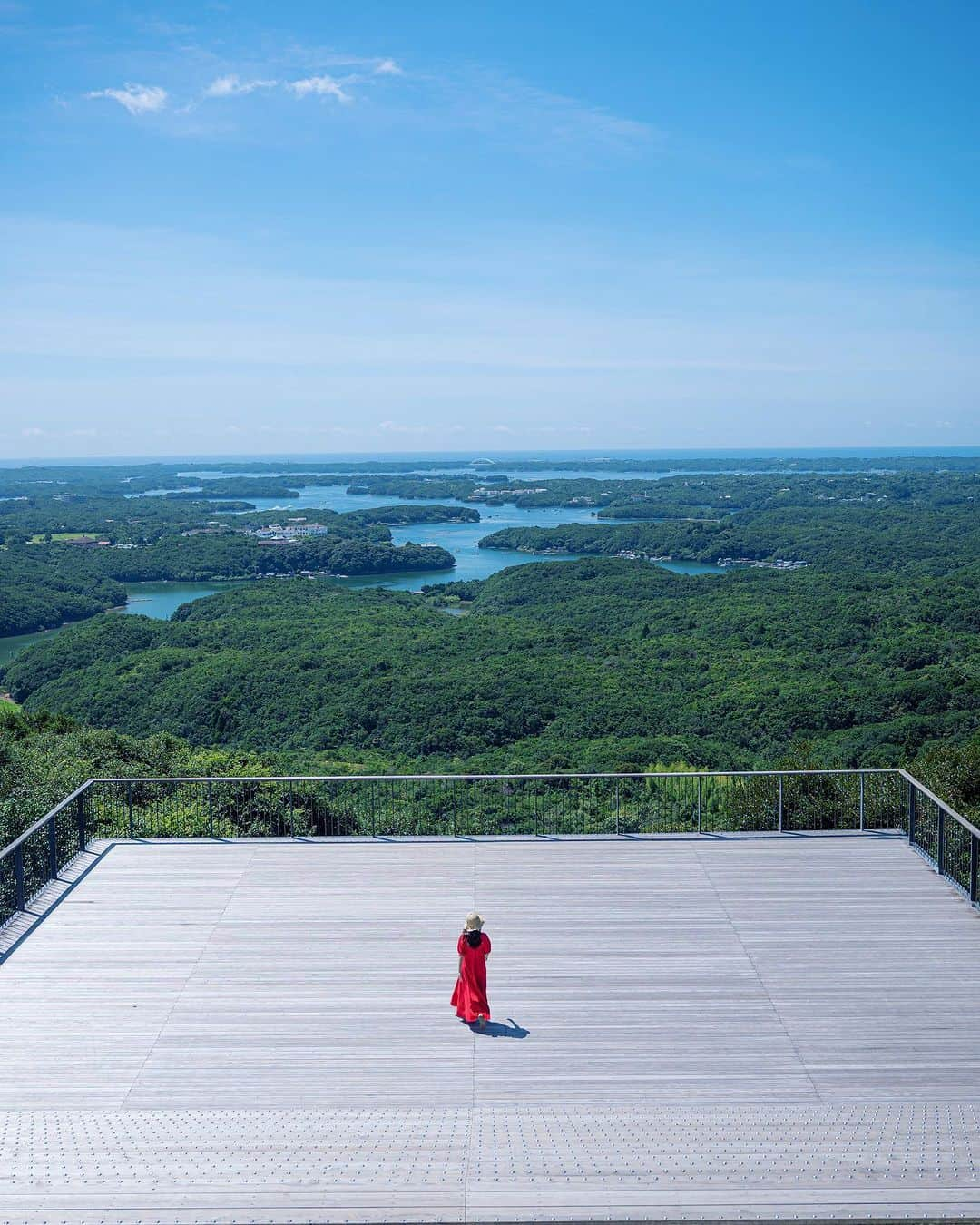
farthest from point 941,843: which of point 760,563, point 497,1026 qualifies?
point 760,563

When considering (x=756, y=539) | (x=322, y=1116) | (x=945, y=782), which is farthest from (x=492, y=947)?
(x=756, y=539)

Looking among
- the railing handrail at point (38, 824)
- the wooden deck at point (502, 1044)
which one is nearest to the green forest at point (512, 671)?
the railing handrail at point (38, 824)

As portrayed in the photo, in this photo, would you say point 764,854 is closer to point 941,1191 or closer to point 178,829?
point 941,1191

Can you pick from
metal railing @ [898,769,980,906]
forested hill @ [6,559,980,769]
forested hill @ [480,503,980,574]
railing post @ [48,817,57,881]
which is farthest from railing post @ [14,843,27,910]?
forested hill @ [480,503,980,574]

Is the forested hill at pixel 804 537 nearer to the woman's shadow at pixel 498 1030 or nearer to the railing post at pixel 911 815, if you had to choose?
the railing post at pixel 911 815

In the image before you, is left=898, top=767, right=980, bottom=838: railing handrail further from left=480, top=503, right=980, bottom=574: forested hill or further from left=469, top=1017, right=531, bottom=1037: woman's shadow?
left=480, top=503, right=980, bottom=574: forested hill
